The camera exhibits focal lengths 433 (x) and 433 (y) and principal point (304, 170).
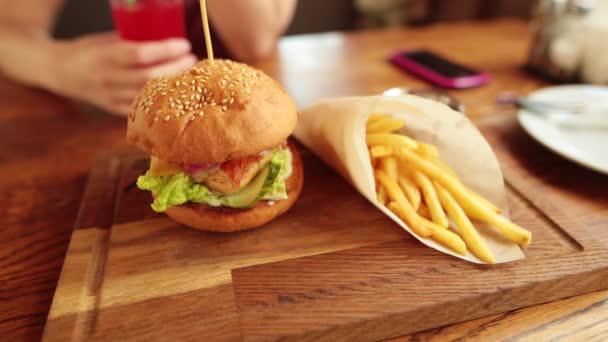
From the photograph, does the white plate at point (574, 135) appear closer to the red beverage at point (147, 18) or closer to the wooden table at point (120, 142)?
the wooden table at point (120, 142)

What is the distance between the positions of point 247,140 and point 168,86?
0.33 m

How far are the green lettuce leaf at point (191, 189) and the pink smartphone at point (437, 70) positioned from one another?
1399 mm

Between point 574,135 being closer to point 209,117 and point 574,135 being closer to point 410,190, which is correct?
point 410,190

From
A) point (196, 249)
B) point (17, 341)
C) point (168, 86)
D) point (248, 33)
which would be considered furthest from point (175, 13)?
point (17, 341)

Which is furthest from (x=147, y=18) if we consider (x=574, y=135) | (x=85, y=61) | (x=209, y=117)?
(x=574, y=135)

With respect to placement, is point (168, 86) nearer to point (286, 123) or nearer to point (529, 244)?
point (286, 123)

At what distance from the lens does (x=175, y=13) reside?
85.4 inches

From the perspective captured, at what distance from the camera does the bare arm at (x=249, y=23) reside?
8.51 ft

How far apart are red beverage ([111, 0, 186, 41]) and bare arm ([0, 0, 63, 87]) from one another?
596mm

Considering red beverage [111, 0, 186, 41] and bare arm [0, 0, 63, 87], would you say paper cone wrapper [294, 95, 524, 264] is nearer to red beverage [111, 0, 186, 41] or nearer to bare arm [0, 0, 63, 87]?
red beverage [111, 0, 186, 41]

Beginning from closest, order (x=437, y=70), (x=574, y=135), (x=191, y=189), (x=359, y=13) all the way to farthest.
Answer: (x=191, y=189) < (x=574, y=135) < (x=437, y=70) < (x=359, y=13)

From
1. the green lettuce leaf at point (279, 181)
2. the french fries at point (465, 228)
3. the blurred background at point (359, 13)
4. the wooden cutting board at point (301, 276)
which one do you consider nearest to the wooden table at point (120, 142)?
the wooden cutting board at point (301, 276)

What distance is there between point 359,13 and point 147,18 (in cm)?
472

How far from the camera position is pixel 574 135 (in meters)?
1.83
